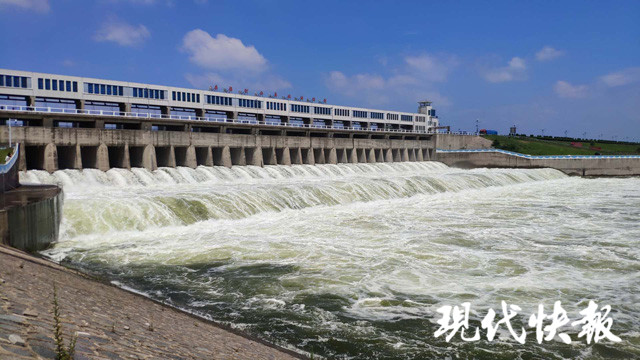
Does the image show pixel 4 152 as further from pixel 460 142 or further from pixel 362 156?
pixel 460 142

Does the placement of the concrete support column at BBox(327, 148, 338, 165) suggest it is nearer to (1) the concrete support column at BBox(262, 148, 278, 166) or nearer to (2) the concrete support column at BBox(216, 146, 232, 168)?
(1) the concrete support column at BBox(262, 148, 278, 166)

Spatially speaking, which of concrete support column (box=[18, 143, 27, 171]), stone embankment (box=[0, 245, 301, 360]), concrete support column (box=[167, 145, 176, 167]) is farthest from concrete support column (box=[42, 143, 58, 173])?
stone embankment (box=[0, 245, 301, 360])

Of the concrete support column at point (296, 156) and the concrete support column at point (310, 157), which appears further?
the concrete support column at point (310, 157)

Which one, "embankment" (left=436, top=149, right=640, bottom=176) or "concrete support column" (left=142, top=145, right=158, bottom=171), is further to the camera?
"embankment" (left=436, top=149, right=640, bottom=176)

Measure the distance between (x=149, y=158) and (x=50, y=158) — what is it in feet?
24.6

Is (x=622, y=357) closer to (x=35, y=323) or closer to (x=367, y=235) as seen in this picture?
(x=35, y=323)

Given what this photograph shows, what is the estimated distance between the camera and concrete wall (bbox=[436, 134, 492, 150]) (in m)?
77.7

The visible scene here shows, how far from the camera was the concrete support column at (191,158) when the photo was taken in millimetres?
41562

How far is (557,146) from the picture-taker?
10681cm

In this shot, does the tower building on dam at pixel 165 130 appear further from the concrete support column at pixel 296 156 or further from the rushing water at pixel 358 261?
the rushing water at pixel 358 261

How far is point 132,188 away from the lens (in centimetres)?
3155

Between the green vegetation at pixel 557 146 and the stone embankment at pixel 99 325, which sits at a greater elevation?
the green vegetation at pixel 557 146

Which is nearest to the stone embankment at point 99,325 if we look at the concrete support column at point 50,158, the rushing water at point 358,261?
the rushing water at point 358,261

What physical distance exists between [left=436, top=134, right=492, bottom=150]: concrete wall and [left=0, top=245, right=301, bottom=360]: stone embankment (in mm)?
71802
